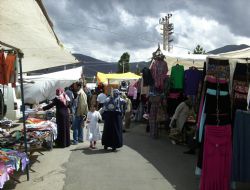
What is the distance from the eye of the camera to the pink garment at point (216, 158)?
241 inches

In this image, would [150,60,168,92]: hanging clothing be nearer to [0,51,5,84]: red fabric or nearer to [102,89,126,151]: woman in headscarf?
[102,89,126,151]: woman in headscarf

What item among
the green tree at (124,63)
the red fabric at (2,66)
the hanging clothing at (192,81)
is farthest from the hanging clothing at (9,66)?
the green tree at (124,63)

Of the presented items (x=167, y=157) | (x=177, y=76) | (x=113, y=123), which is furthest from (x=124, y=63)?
(x=167, y=157)

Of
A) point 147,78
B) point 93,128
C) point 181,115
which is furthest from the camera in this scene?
point 147,78

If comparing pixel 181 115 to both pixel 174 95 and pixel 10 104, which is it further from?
pixel 10 104

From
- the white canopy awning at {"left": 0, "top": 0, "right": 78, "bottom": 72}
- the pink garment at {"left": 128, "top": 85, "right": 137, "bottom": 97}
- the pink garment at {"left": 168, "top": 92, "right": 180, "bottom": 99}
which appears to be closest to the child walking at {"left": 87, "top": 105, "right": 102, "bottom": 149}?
the white canopy awning at {"left": 0, "top": 0, "right": 78, "bottom": 72}

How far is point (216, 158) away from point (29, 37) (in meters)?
4.82

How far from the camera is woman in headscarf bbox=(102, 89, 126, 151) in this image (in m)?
10.4

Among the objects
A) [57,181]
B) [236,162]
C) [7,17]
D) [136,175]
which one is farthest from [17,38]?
[236,162]

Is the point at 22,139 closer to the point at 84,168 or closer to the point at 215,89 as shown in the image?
the point at 84,168

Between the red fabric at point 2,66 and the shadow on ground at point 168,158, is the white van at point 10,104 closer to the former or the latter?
the shadow on ground at point 168,158

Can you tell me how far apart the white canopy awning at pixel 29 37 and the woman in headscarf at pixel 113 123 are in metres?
2.34

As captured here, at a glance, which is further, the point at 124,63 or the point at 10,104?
the point at 124,63

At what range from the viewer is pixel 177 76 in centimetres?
1188
